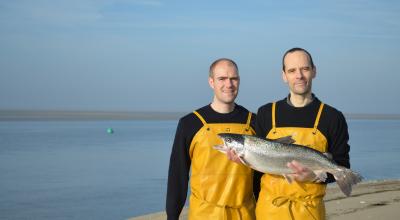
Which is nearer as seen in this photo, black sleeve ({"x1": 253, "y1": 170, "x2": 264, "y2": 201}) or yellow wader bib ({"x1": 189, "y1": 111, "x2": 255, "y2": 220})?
yellow wader bib ({"x1": 189, "y1": 111, "x2": 255, "y2": 220})

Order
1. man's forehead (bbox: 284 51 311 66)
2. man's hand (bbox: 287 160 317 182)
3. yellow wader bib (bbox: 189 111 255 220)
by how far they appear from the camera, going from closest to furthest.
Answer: man's hand (bbox: 287 160 317 182)
man's forehead (bbox: 284 51 311 66)
yellow wader bib (bbox: 189 111 255 220)

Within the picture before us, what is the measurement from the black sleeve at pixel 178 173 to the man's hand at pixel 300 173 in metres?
1.11

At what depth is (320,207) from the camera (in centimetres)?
499

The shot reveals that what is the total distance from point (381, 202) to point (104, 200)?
23.0ft

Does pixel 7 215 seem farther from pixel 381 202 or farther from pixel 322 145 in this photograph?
pixel 322 145

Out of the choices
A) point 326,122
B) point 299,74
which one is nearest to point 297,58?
point 299,74

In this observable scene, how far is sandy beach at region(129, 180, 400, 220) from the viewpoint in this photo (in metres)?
11.1

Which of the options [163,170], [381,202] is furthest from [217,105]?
[163,170]

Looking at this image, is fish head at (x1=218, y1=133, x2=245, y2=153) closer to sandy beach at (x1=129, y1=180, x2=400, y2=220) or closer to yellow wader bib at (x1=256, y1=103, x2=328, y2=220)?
yellow wader bib at (x1=256, y1=103, x2=328, y2=220)

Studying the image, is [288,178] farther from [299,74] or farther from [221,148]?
[299,74]

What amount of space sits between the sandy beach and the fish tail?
6.38m

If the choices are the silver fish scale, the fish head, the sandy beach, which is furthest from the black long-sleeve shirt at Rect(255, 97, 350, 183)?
the sandy beach

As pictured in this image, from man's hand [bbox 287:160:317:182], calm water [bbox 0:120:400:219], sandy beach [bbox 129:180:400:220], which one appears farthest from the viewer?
calm water [bbox 0:120:400:219]

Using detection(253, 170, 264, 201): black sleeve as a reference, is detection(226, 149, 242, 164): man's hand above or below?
above
